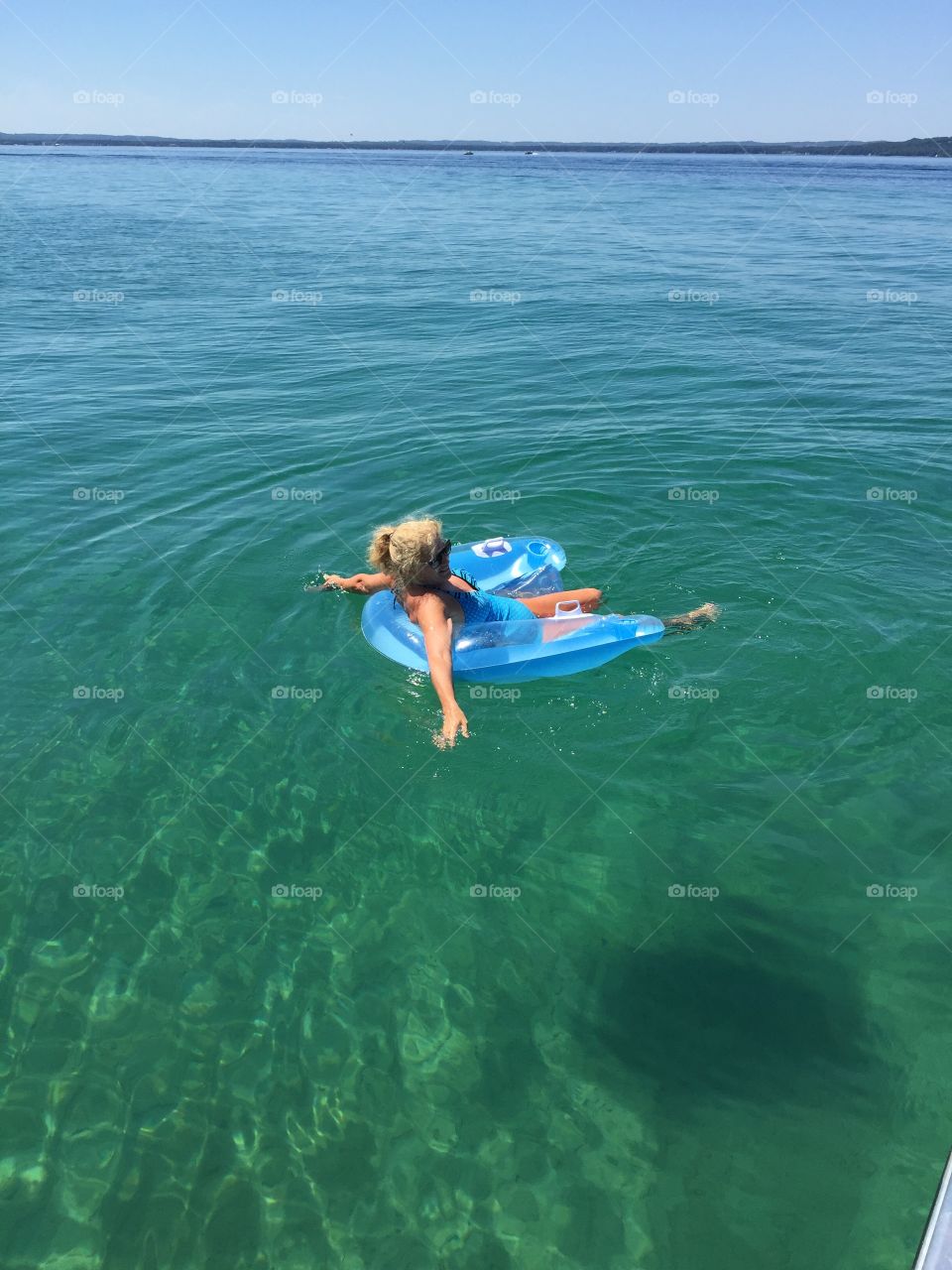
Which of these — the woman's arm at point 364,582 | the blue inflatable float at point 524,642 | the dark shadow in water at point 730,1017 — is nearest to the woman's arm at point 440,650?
the blue inflatable float at point 524,642

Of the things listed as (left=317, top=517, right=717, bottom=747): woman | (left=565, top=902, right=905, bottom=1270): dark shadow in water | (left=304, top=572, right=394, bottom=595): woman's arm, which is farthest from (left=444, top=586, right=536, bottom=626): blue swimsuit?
(left=565, top=902, right=905, bottom=1270): dark shadow in water

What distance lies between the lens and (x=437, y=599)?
6.73 m

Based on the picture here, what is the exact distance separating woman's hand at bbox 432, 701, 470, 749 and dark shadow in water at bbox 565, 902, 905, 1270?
1739 mm

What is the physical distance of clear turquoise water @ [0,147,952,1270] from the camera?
13.9 feet

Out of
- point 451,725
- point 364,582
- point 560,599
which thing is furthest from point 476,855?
point 364,582

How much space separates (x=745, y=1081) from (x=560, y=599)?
167 inches

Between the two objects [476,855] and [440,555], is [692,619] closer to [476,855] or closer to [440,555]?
[440,555]

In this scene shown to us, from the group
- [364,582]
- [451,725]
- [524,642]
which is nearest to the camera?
[451,725]

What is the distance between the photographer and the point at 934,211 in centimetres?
4212

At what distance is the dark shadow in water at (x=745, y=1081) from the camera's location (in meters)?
4.04

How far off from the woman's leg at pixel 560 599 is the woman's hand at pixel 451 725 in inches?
68.2

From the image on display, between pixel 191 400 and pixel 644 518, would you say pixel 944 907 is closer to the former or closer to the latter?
pixel 644 518

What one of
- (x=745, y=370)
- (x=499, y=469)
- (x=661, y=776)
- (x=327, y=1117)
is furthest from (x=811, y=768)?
(x=745, y=370)

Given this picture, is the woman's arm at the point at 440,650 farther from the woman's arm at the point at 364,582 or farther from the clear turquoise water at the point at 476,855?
the woman's arm at the point at 364,582
